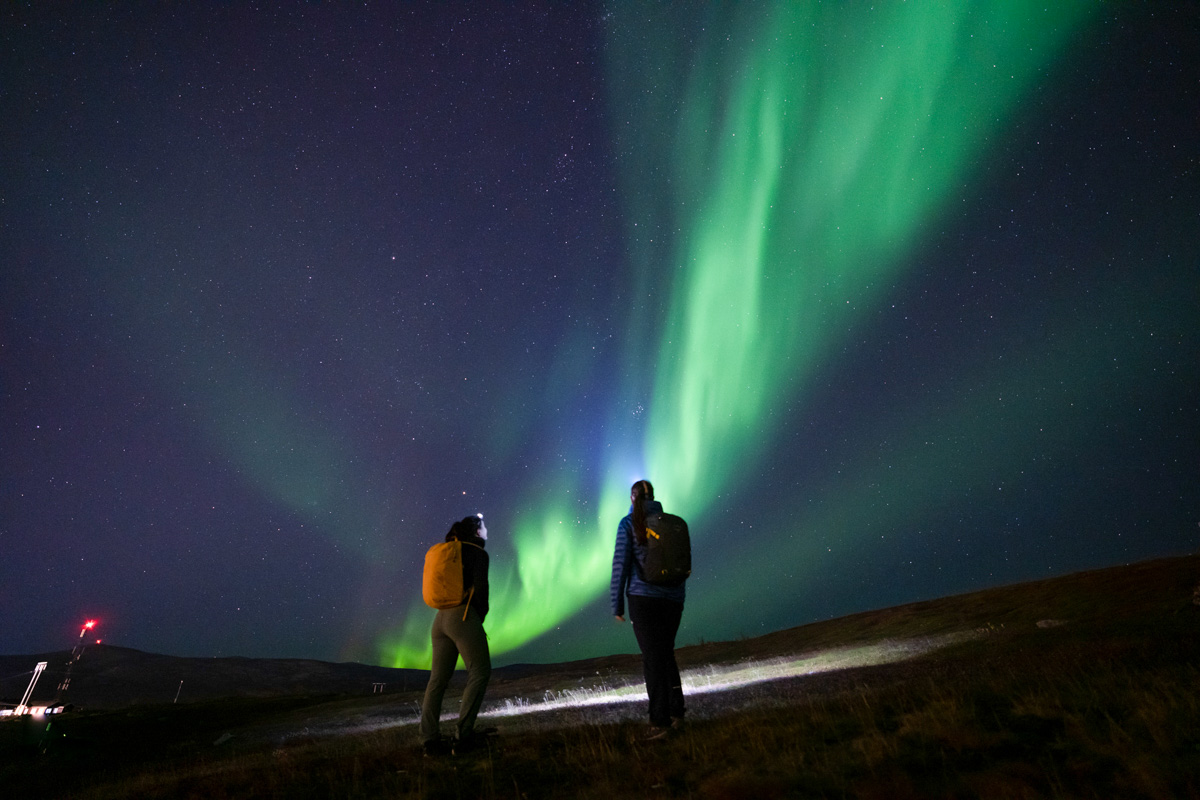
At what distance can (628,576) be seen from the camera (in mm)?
5719

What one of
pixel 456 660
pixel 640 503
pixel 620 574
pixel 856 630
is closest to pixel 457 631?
pixel 456 660

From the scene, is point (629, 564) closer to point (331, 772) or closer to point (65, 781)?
point (331, 772)

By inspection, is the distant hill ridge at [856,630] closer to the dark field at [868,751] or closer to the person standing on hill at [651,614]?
the dark field at [868,751]

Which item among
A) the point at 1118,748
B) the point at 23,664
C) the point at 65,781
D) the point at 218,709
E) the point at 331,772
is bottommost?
the point at 1118,748

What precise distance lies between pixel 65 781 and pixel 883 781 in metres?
14.8

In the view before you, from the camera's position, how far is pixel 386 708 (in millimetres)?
18469

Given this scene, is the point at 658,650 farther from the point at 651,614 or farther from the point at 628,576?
the point at 628,576

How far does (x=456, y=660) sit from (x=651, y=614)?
1942 millimetres

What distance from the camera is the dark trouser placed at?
537 cm

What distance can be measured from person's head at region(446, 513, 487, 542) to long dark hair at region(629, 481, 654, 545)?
1746mm

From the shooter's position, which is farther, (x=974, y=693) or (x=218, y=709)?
(x=218, y=709)

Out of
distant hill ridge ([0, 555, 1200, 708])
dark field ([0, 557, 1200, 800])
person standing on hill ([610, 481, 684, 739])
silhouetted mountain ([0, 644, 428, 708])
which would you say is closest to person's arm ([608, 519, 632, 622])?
person standing on hill ([610, 481, 684, 739])

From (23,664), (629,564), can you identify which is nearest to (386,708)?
(629,564)

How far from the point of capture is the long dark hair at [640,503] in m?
5.71
